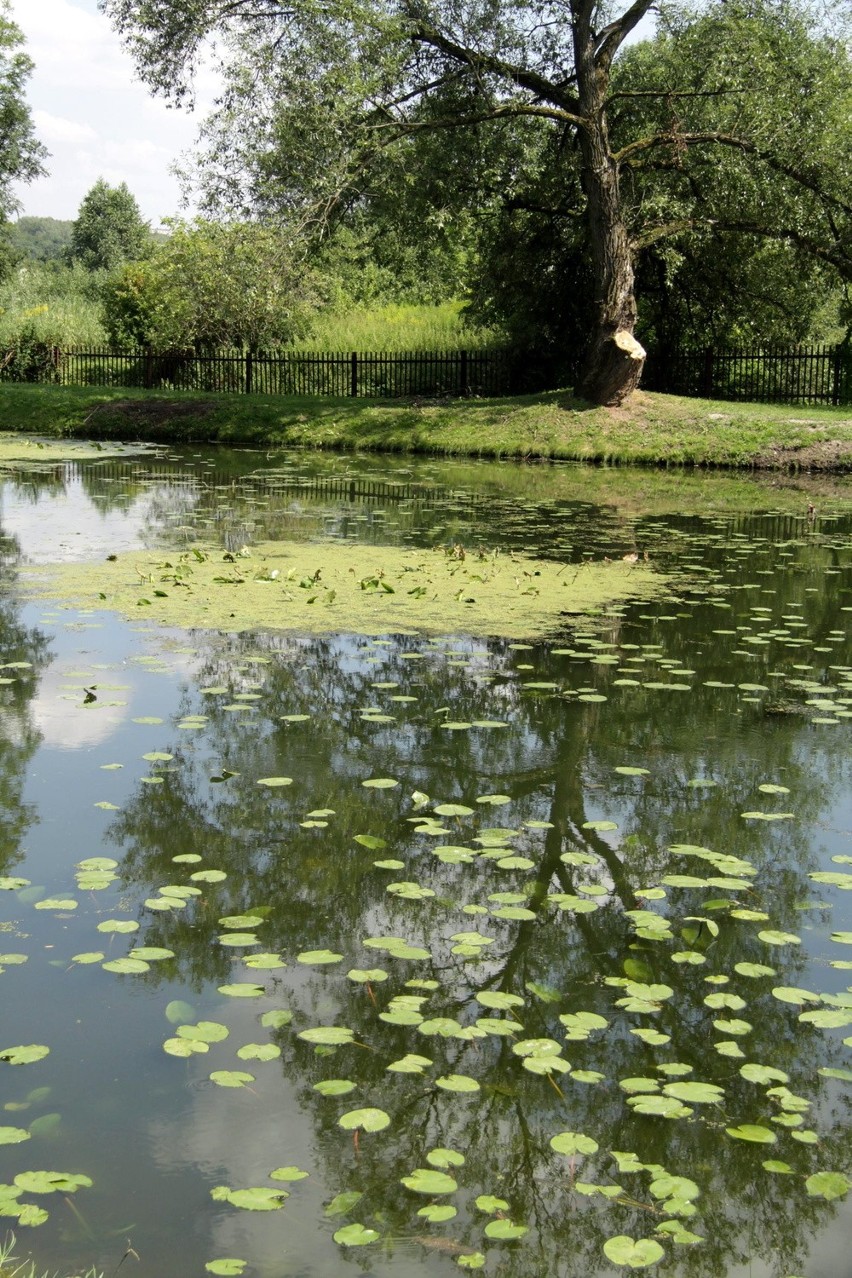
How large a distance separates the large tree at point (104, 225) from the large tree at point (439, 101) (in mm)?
59971

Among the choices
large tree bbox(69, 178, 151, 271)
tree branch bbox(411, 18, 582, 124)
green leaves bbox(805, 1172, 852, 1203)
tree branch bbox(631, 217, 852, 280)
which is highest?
large tree bbox(69, 178, 151, 271)

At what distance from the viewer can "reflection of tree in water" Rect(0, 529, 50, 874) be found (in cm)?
457

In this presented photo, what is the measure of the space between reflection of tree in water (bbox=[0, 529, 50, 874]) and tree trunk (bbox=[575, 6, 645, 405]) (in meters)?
16.8

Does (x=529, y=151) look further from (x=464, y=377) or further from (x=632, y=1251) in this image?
(x=632, y=1251)

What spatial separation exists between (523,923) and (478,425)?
21020 mm

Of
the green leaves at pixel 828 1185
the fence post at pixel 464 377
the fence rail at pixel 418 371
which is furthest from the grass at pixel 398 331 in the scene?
the green leaves at pixel 828 1185

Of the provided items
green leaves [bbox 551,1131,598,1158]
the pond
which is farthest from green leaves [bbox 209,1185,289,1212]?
green leaves [bbox 551,1131,598,1158]

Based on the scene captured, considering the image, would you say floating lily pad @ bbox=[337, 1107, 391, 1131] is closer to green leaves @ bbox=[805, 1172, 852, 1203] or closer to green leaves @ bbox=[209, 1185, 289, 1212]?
green leaves @ bbox=[209, 1185, 289, 1212]

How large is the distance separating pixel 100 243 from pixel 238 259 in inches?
2598

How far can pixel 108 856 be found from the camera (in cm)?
431

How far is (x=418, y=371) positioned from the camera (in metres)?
32.7

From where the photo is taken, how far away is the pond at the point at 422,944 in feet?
8.60

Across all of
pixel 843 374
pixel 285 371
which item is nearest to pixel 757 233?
pixel 843 374

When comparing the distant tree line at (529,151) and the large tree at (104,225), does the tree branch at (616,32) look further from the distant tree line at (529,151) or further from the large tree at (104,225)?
the large tree at (104,225)
